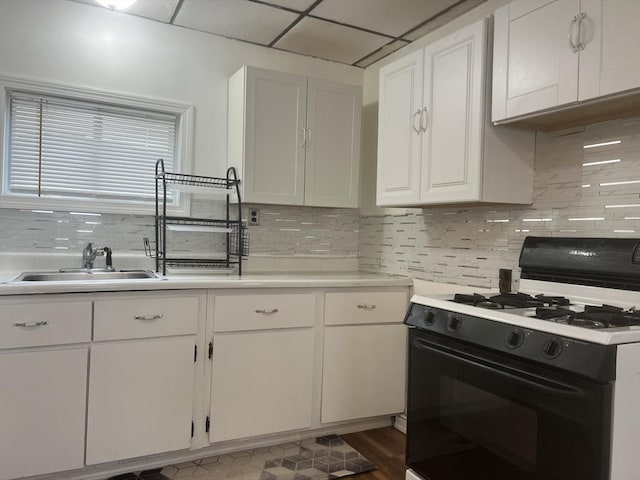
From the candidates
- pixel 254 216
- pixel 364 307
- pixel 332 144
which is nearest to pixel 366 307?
pixel 364 307

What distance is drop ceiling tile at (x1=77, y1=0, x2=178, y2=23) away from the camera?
2430 millimetres

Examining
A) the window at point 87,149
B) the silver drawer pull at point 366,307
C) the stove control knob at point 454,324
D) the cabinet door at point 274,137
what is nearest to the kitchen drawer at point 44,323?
the window at point 87,149

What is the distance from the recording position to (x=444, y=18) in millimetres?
2529

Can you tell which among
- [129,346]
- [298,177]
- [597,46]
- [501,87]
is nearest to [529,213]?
[501,87]

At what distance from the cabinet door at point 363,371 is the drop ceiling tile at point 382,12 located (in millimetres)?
1657

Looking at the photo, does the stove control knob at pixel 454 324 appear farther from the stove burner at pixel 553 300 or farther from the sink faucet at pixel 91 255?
the sink faucet at pixel 91 255

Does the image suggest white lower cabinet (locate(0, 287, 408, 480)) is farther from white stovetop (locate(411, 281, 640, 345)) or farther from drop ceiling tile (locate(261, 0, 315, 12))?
drop ceiling tile (locate(261, 0, 315, 12))

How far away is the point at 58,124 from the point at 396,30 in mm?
1914

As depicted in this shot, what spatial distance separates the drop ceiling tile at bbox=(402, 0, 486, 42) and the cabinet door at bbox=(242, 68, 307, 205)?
687 mm

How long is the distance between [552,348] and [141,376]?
162cm

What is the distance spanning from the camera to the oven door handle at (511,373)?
1.25m

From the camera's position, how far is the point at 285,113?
9.02 feet

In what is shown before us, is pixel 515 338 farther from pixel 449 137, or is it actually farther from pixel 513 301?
pixel 449 137

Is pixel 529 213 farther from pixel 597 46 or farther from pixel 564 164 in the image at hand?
pixel 597 46
